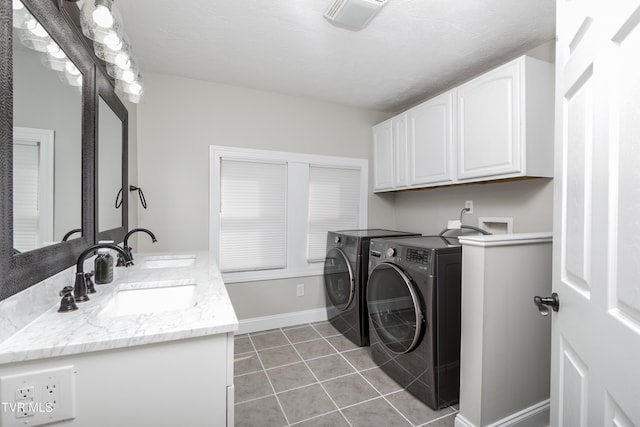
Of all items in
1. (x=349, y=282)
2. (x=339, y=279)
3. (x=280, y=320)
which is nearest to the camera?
(x=349, y=282)

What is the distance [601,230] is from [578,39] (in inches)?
23.5

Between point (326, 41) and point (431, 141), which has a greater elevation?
point (326, 41)

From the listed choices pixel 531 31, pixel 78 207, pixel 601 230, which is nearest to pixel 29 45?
pixel 78 207

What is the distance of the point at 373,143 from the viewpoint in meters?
3.29

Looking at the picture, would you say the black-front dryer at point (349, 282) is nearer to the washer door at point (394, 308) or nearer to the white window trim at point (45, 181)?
the washer door at point (394, 308)

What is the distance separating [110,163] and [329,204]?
1.99 metres

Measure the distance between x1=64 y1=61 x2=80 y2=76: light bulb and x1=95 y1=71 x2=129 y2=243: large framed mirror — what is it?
251 mm

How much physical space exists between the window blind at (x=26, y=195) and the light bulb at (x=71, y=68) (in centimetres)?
49

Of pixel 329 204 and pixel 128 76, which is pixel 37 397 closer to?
pixel 128 76

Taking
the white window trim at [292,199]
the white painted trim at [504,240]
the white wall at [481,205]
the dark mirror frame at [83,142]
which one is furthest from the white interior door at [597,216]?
the white window trim at [292,199]

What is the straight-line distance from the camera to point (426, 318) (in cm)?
168

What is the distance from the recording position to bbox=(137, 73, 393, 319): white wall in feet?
8.12

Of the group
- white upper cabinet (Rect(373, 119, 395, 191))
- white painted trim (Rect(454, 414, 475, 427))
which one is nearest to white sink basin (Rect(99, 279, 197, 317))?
white painted trim (Rect(454, 414, 475, 427))

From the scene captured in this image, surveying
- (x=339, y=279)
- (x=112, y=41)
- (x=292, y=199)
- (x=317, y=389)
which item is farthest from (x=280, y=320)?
(x=112, y=41)
